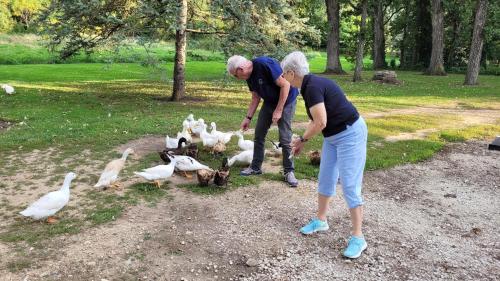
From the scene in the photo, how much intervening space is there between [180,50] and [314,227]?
436 inches

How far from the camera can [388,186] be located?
7625mm

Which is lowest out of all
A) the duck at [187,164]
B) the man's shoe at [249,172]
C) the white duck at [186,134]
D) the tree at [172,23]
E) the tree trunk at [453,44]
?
the man's shoe at [249,172]

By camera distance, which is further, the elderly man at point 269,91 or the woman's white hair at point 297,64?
the elderly man at point 269,91

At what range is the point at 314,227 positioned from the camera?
559 cm

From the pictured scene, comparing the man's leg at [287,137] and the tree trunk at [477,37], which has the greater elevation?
the tree trunk at [477,37]

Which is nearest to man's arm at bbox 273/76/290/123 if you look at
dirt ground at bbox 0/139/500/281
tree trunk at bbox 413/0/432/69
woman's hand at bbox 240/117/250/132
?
woman's hand at bbox 240/117/250/132

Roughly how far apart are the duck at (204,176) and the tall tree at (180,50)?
7.79m

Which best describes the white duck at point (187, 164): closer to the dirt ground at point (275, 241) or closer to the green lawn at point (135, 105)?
the dirt ground at point (275, 241)

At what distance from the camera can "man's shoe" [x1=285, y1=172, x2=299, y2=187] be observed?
720cm

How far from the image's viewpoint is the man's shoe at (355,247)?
4.99 m

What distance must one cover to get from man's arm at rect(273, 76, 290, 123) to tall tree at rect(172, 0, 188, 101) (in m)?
8.02

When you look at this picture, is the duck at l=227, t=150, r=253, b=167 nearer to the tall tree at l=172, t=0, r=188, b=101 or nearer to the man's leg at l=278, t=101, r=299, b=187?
the man's leg at l=278, t=101, r=299, b=187

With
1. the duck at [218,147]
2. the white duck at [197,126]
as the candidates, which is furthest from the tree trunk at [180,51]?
the duck at [218,147]

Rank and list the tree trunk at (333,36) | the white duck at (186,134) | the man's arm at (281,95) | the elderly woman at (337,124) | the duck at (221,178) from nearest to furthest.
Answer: the elderly woman at (337,124)
the man's arm at (281,95)
the duck at (221,178)
the white duck at (186,134)
the tree trunk at (333,36)
